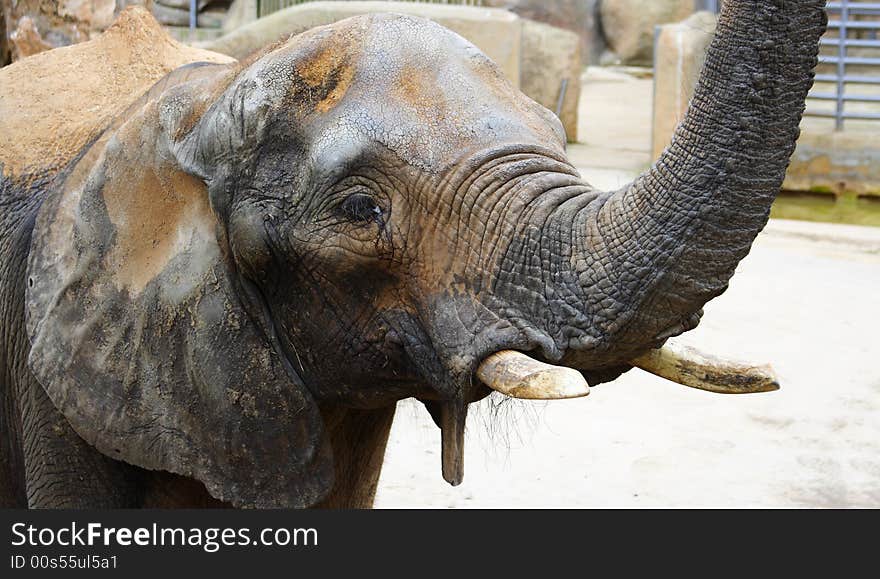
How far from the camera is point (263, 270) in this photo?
2.73 m

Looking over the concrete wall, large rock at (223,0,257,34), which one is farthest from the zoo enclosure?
large rock at (223,0,257,34)

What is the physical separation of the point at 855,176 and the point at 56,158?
8024mm

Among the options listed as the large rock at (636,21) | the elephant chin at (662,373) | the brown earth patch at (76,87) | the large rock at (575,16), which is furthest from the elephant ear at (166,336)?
the large rock at (636,21)

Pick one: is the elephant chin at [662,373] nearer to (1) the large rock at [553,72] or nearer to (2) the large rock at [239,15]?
(1) the large rock at [553,72]

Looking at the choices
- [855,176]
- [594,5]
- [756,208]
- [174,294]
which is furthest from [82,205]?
[594,5]

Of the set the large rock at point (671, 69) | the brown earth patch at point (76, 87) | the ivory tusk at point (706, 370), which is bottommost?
the large rock at point (671, 69)

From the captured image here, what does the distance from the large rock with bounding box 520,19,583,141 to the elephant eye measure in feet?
33.6

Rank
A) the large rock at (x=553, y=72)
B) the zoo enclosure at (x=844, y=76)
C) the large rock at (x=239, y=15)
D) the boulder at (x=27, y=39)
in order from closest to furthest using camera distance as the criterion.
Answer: the boulder at (x=27, y=39)
the zoo enclosure at (x=844, y=76)
the large rock at (x=553, y=72)
the large rock at (x=239, y=15)

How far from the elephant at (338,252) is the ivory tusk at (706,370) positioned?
0.03 m

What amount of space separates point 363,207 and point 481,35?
9.34 m

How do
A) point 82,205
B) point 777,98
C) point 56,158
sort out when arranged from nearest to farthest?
point 777,98 < point 82,205 < point 56,158

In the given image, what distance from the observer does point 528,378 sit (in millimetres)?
2318

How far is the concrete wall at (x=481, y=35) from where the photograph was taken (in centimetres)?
1172

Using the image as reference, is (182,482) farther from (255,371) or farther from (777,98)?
(777,98)
